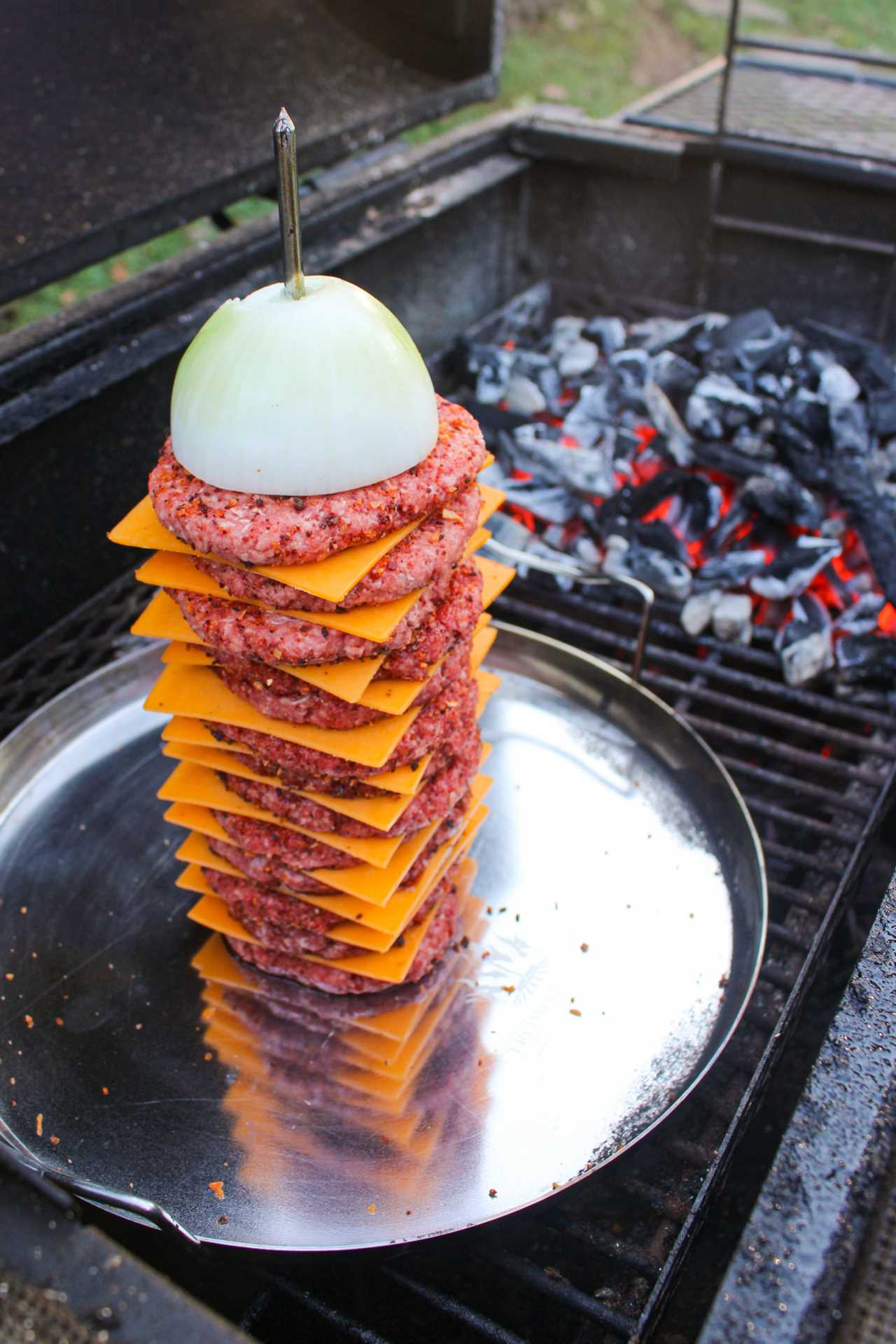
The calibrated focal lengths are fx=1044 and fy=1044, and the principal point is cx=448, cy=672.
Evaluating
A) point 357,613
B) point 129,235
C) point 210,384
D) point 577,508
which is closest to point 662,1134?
point 357,613

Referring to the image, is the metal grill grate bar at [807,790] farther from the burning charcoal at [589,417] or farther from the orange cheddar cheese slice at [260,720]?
the burning charcoal at [589,417]

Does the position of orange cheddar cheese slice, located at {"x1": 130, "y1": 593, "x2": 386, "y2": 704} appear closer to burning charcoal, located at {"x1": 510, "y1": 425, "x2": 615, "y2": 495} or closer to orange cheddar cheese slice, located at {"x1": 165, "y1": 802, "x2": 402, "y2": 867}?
orange cheddar cheese slice, located at {"x1": 165, "y1": 802, "x2": 402, "y2": 867}

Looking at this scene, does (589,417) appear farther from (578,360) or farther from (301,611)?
(301,611)

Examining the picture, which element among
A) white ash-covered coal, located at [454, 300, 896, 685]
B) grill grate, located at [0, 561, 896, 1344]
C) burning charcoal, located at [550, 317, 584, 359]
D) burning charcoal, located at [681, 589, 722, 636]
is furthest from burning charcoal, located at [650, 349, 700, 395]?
grill grate, located at [0, 561, 896, 1344]

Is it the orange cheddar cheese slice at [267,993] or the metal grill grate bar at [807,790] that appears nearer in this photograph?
the orange cheddar cheese slice at [267,993]

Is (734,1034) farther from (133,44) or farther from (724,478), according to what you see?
(133,44)

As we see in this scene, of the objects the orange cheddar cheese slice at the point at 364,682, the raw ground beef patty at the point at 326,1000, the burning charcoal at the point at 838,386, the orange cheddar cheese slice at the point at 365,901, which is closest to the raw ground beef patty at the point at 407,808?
the orange cheddar cheese slice at the point at 365,901
